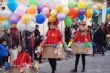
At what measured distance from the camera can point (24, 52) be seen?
9.80 meters

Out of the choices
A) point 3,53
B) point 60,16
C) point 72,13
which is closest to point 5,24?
point 60,16

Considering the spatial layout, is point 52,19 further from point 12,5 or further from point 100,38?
point 100,38

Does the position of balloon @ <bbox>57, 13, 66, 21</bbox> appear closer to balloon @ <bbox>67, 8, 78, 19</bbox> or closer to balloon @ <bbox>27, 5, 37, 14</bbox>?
balloon @ <bbox>67, 8, 78, 19</bbox>

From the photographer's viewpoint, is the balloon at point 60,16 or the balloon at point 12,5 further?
the balloon at point 60,16

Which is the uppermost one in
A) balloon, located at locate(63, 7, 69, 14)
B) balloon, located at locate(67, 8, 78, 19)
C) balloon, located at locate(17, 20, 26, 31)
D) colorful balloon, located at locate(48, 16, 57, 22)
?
balloon, located at locate(63, 7, 69, 14)

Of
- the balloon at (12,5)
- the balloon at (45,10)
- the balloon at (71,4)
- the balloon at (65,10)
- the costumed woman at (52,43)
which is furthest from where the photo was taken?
the balloon at (71,4)

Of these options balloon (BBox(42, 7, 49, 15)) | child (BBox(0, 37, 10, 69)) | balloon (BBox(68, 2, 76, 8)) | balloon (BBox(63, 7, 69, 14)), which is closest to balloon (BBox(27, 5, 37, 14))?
balloon (BBox(42, 7, 49, 15))

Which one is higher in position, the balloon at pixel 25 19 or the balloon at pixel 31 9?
the balloon at pixel 31 9

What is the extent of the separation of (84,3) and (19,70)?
353 centimetres

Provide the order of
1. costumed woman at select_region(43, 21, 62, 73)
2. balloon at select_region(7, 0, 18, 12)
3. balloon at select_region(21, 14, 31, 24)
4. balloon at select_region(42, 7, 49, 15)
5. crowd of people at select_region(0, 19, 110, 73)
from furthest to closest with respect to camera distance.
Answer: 1. costumed woman at select_region(43, 21, 62, 73)
2. balloon at select_region(42, 7, 49, 15)
3. crowd of people at select_region(0, 19, 110, 73)
4. balloon at select_region(7, 0, 18, 12)
5. balloon at select_region(21, 14, 31, 24)

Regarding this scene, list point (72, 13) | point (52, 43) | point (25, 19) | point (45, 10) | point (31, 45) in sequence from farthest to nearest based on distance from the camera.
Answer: point (31, 45) < point (72, 13) < point (52, 43) < point (45, 10) < point (25, 19)

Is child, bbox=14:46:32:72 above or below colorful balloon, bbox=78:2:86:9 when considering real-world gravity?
below

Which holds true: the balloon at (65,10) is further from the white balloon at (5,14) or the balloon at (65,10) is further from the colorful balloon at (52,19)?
the white balloon at (5,14)

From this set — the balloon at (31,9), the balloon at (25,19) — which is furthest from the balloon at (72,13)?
the balloon at (25,19)
